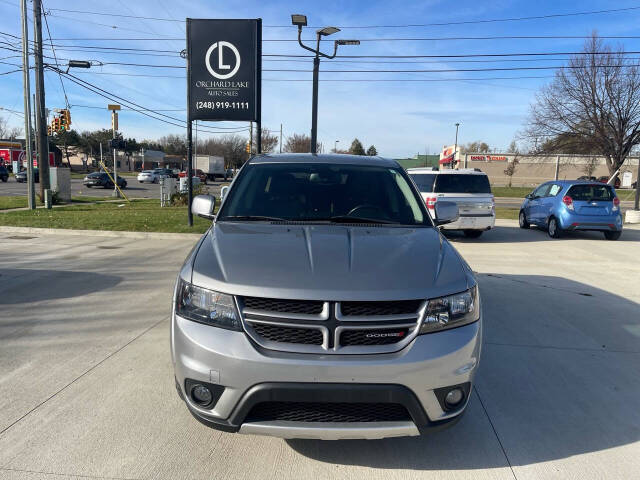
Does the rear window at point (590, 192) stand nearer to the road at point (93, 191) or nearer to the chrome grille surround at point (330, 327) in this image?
the chrome grille surround at point (330, 327)

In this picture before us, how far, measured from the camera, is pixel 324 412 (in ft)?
7.77

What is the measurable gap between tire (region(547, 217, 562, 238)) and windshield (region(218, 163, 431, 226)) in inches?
388

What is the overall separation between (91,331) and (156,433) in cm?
221

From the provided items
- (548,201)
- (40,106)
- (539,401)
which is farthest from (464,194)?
(40,106)

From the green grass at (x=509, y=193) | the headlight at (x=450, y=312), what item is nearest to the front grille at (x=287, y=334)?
the headlight at (x=450, y=312)

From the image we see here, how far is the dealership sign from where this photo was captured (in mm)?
11625

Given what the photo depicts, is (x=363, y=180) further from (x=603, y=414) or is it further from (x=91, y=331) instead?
(x=91, y=331)

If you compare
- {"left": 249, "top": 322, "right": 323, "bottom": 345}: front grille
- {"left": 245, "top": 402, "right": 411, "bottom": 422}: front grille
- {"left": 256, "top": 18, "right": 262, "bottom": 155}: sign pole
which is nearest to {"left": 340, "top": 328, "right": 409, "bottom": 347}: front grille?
{"left": 249, "top": 322, "right": 323, "bottom": 345}: front grille

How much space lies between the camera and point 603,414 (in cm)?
332

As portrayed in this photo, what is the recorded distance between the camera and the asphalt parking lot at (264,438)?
267 cm

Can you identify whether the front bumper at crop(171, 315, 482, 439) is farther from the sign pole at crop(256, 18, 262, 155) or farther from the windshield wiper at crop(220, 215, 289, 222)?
the sign pole at crop(256, 18, 262, 155)

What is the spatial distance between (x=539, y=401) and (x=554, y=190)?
36.8 ft

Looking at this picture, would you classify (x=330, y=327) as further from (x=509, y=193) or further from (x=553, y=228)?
(x=509, y=193)

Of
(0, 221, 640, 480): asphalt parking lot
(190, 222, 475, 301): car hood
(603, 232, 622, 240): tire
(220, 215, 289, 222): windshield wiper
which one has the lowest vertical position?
(0, 221, 640, 480): asphalt parking lot
